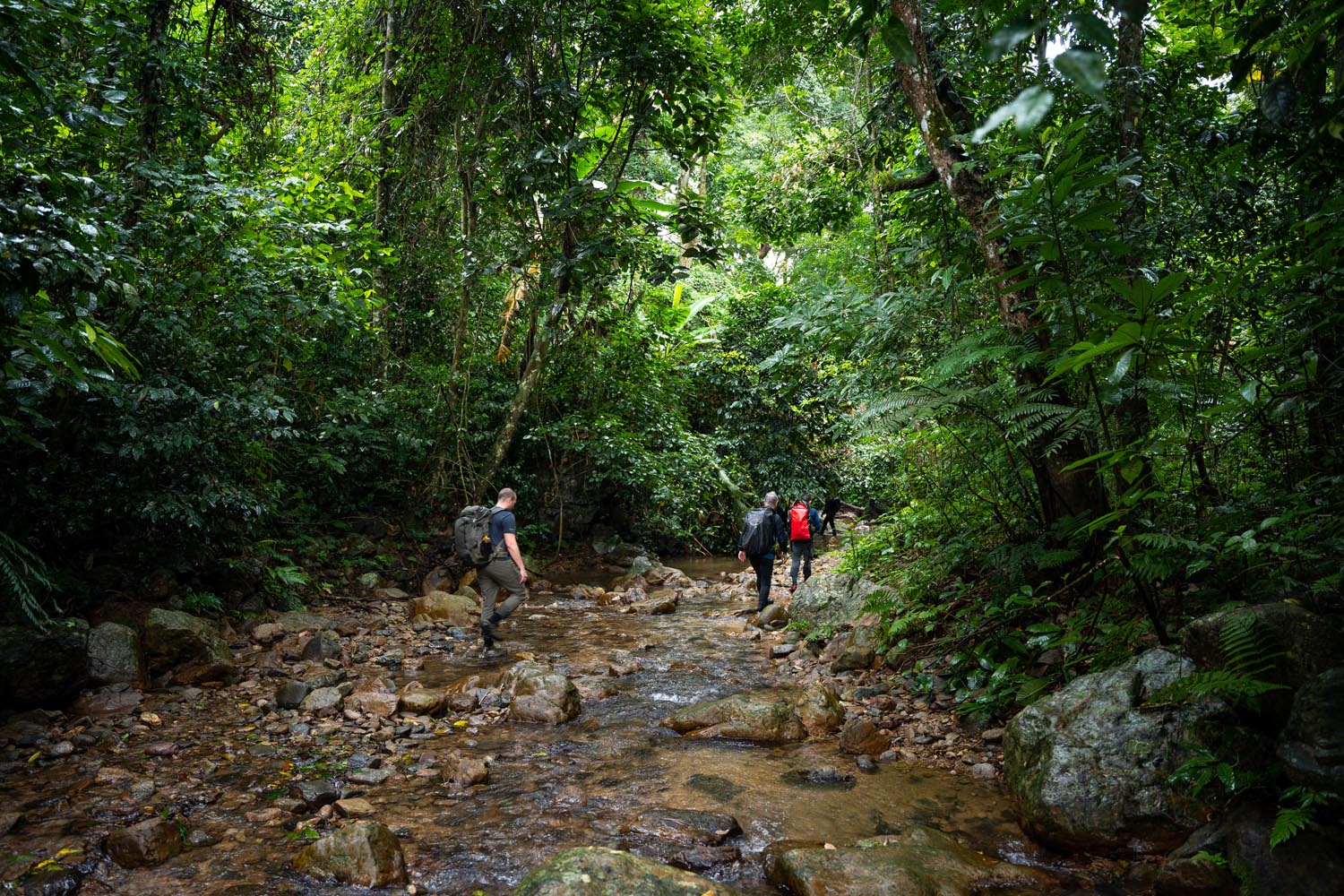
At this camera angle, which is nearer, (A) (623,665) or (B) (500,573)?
(A) (623,665)

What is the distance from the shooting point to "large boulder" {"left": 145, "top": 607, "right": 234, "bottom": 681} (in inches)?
252

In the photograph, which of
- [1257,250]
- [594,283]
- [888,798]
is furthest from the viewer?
[594,283]

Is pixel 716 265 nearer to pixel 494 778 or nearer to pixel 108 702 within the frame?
pixel 494 778

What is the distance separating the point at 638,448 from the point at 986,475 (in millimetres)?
7894

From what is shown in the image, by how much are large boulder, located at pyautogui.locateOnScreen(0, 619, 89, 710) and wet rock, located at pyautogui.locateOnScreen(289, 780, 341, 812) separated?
2.33 m

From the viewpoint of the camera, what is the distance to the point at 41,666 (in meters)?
5.38

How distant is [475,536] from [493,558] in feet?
1.18

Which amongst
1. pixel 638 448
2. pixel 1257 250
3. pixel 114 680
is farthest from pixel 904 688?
pixel 638 448

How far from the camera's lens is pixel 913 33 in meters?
5.54

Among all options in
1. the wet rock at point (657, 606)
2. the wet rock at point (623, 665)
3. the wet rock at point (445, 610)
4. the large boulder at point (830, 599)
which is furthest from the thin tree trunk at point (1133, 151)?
the wet rock at point (445, 610)

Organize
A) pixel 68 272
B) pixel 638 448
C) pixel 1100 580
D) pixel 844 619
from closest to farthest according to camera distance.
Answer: pixel 68 272 < pixel 1100 580 < pixel 844 619 < pixel 638 448

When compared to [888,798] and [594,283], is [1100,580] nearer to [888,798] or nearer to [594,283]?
[888,798]

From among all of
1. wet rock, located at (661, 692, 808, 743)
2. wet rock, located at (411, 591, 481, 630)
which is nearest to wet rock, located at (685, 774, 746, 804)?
wet rock, located at (661, 692, 808, 743)

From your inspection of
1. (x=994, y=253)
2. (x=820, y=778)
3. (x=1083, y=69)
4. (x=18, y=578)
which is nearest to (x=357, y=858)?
(x=820, y=778)
